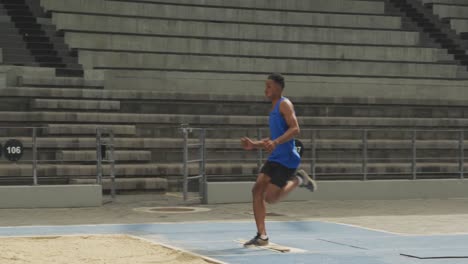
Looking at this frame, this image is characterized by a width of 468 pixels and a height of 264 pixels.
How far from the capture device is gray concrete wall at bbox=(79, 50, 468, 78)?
68.9 ft

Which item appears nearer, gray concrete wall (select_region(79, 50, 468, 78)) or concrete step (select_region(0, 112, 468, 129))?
concrete step (select_region(0, 112, 468, 129))

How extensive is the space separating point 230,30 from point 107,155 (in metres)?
6.87

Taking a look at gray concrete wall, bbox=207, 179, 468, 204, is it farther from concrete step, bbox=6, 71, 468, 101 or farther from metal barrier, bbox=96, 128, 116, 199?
concrete step, bbox=6, 71, 468, 101

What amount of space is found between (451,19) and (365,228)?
16.3 metres

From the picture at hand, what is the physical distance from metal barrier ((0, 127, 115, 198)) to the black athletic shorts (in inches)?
289

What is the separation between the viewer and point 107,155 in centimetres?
1764

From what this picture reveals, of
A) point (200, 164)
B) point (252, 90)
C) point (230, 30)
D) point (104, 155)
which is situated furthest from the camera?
point (230, 30)

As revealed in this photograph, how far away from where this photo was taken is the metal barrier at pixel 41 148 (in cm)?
1606

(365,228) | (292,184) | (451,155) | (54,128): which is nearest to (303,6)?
(451,155)

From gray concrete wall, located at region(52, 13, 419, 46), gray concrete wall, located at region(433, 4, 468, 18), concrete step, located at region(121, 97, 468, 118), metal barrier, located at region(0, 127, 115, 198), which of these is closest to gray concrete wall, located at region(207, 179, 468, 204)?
metal barrier, located at region(0, 127, 115, 198)

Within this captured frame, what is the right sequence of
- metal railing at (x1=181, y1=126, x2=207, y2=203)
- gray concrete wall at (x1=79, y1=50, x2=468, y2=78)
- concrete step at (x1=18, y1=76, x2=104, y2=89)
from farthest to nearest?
gray concrete wall at (x1=79, y1=50, x2=468, y2=78), concrete step at (x1=18, y1=76, x2=104, y2=89), metal railing at (x1=181, y1=126, x2=207, y2=203)

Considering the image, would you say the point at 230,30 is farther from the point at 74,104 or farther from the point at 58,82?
the point at 74,104

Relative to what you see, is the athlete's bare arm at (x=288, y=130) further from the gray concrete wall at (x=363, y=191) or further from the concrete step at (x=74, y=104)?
the concrete step at (x=74, y=104)

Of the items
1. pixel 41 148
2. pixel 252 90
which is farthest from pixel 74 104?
pixel 252 90
